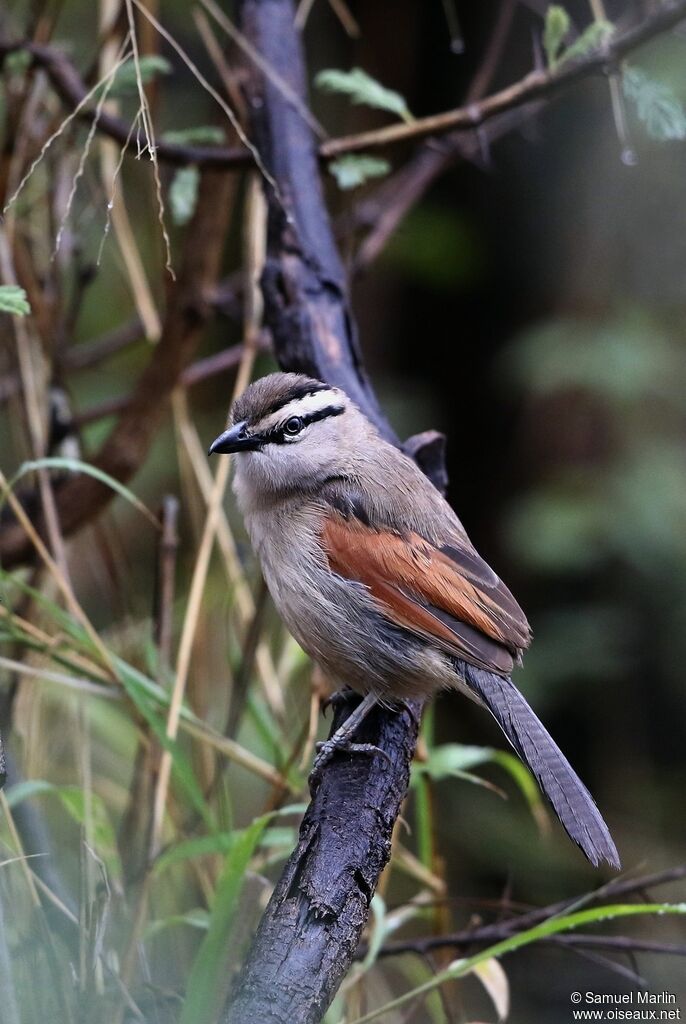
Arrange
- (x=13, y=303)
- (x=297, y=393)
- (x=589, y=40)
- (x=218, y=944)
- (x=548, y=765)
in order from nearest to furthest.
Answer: (x=13, y=303)
(x=218, y=944)
(x=548, y=765)
(x=589, y=40)
(x=297, y=393)

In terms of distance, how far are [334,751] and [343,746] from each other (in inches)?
1.6

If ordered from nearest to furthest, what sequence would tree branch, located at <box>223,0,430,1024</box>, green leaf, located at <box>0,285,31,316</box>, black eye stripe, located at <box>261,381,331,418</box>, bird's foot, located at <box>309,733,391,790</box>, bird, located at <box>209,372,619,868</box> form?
tree branch, located at <box>223,0,430,1024</box> → green leaf, located at <box>0,285,31,316</box> → bird's foot, located at <box>309,733,391,790</box> → bird, located at <box>209,372,619,868</box> → black eye stripe, located at <box>261,381,331,418</box>

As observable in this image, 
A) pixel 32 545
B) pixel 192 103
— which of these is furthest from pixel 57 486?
pixel 192 103

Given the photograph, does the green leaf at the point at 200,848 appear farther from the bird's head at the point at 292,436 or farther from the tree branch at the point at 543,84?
the tree branch at the point at 543,84

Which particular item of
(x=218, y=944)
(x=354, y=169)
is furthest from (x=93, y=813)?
(x=354, y=169)

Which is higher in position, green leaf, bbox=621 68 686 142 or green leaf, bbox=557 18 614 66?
green leaf, bbox=557 18 614 66

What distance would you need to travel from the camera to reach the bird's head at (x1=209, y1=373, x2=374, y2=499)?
3.18 metres

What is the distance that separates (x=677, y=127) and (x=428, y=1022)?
11.0 feet

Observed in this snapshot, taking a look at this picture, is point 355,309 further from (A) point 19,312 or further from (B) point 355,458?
(A) point 19,312

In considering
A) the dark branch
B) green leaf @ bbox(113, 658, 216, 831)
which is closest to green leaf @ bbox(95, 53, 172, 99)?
green leaf @ bbox(113, 658, 216, 831)

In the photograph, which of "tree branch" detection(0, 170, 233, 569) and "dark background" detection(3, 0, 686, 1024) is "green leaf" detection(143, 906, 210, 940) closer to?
"tree branch" detection(0, 170, 233, 569)

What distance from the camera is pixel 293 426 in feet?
10.6

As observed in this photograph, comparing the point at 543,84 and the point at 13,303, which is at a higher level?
the point at 543,84

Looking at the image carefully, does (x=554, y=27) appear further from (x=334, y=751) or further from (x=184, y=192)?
(x=334, y=751)
